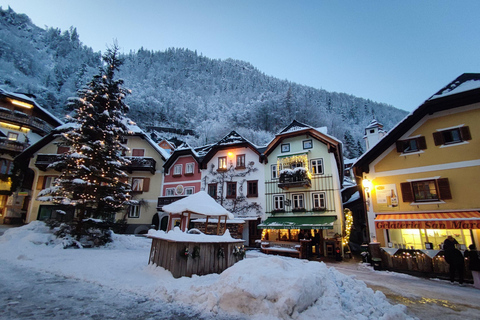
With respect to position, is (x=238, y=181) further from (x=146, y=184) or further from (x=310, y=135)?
(x=146, y=184)

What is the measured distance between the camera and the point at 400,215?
15.0 meters

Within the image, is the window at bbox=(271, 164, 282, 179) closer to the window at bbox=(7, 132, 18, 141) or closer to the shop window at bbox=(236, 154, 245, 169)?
the shop window at bbox=(236, 154, 245, 169)

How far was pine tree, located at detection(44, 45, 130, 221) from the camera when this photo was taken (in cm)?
1594

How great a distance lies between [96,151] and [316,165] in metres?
19.1

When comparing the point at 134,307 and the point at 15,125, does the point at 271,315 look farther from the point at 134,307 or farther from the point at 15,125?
the point at 15,125

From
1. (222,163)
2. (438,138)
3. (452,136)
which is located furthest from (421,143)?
(222,163)

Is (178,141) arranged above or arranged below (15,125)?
above

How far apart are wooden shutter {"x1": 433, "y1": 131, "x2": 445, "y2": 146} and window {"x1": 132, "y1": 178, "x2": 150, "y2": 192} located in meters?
29.0

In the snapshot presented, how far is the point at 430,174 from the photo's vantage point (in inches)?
580

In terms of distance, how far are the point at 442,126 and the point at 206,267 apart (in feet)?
56.1

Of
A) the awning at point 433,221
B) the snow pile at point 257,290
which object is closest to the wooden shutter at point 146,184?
the snow pile at point 257,290

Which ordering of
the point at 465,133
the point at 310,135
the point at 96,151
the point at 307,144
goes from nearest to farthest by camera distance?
the point at 465,133 → the point at 96,151 → the point at 310,135 → the point at 307,144

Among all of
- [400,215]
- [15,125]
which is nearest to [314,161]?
[400,215]

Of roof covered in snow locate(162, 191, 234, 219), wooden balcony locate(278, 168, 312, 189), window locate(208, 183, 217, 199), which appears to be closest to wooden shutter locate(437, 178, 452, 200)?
wooden balcony locate(278, 168, 312, 189)
